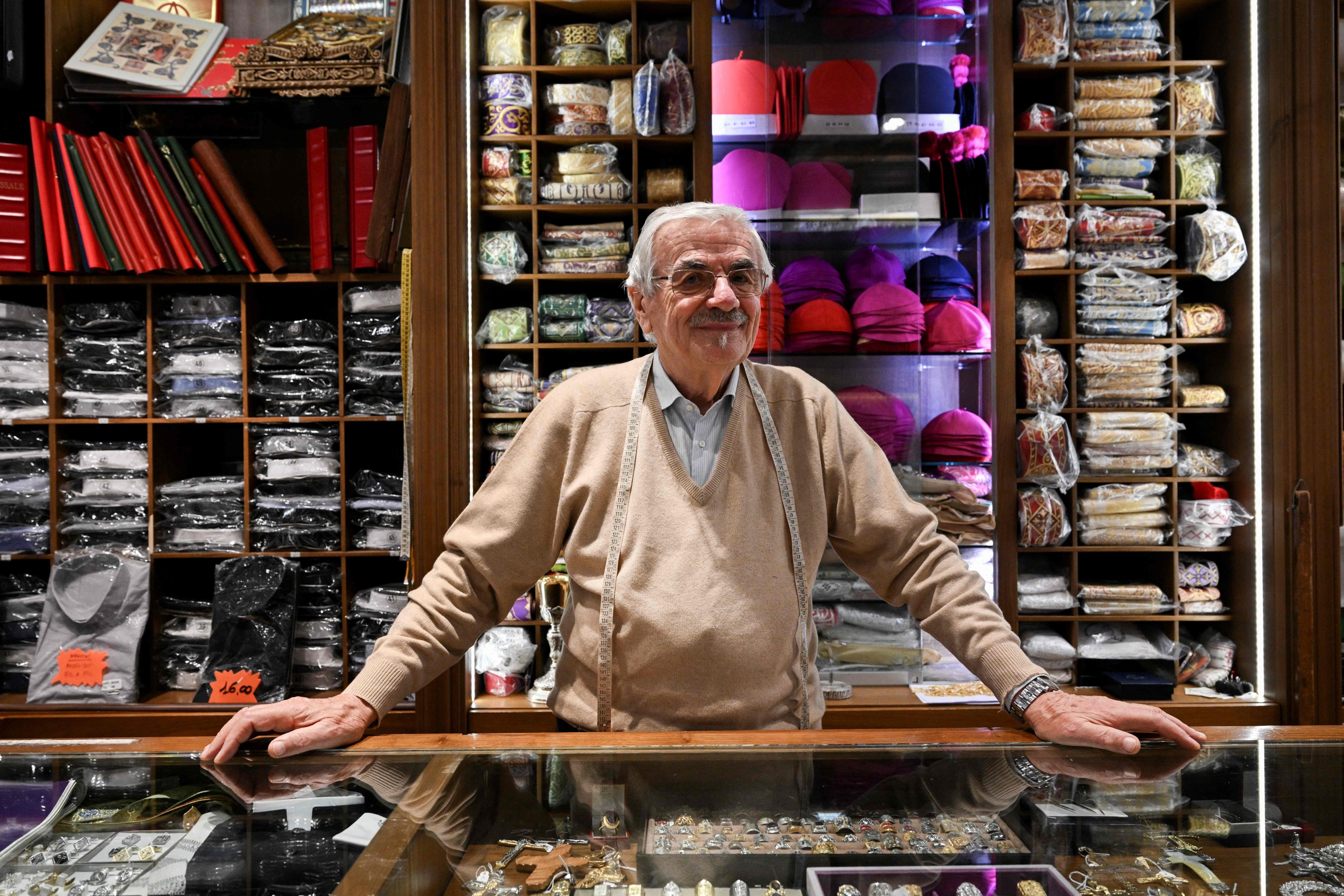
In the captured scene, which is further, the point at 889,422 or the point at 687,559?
the point at 889,422

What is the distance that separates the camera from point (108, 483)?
2.76 meters

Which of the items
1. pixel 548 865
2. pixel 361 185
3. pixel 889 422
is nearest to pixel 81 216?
pixel 361 185

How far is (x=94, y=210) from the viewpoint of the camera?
2678 mm

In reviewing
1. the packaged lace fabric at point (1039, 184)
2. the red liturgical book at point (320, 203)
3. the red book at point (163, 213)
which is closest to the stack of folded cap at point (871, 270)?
the packaged lace fabric at point (1039, 184)

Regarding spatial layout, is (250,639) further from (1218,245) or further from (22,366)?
(1218,245)

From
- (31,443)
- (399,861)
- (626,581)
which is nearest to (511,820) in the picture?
(399,861)

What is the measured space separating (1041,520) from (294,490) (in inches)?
95.3

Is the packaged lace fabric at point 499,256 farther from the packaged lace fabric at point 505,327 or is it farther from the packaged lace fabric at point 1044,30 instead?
the packaged lace fabric at point 1044,30

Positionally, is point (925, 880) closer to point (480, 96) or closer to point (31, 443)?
point (480, 96)

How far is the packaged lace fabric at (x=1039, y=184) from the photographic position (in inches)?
108

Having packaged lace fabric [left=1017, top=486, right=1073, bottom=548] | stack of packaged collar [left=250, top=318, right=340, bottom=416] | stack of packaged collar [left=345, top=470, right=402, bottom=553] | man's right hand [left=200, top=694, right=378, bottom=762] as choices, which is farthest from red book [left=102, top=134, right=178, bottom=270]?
packaged lace fabric [left=1017, top=486, right=1073, bottom=548]

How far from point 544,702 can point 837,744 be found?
1754 millimetres

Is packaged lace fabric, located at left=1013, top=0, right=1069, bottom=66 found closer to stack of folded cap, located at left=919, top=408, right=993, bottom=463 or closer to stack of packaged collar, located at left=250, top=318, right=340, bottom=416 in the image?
stack of folded cap, located at left=919, top=408, right=993, bottom=463

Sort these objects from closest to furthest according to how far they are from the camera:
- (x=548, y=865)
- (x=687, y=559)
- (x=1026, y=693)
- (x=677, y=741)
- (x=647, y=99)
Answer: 1. (x=548, y=865)
2. (x=677, y=741)
3. (x=1026, y=693)
4. (x=687, y=559)
5. (x=647, y=99)
